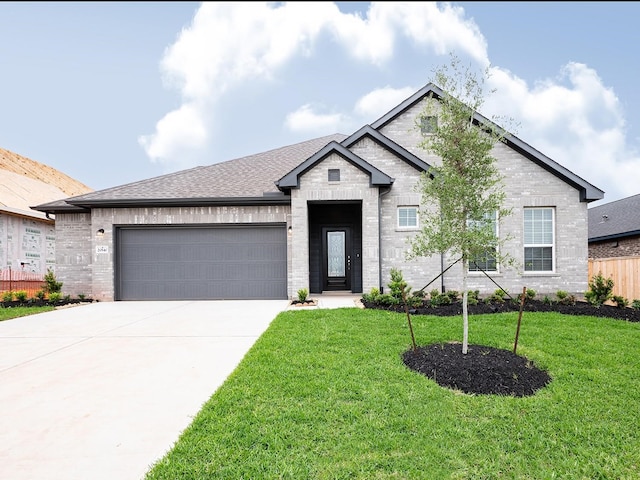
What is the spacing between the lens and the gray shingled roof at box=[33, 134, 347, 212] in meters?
10.4

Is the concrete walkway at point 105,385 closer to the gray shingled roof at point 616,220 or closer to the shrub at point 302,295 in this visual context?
the shrub at point 302,295

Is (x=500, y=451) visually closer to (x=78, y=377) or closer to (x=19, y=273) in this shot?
(x=78, y=377)

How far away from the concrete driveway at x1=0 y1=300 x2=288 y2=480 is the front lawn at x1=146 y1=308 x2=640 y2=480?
13.3 inches

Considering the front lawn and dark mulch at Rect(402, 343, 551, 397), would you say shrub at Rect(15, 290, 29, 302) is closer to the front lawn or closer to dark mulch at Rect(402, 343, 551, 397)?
the front lawn

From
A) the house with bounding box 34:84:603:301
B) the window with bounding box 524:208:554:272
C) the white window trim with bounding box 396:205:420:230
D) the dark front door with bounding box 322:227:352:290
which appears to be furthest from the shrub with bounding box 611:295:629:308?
the dark front door with bounding box 322:227:352:290

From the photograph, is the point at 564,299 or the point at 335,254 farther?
the point at 335,254

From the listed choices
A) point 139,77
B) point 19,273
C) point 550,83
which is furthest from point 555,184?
point 19,273

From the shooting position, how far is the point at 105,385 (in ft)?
12.9

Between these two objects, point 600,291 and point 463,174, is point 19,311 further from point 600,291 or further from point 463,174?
point 600,291

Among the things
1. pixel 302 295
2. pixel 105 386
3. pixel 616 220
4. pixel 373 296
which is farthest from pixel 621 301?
pixel 105 386

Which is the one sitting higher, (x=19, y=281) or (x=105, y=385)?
(x=19, y=281)

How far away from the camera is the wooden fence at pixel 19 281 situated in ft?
42.2

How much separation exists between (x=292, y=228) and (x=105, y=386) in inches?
261

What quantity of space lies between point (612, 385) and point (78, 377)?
20.8ft
